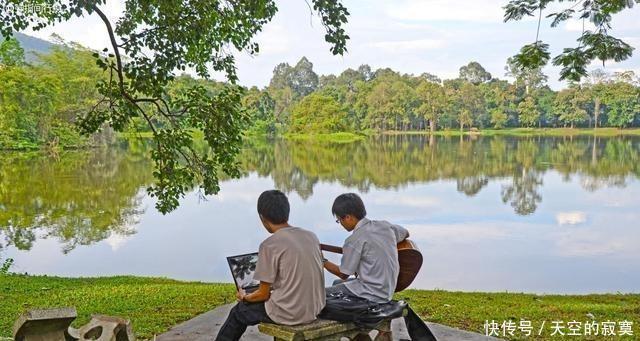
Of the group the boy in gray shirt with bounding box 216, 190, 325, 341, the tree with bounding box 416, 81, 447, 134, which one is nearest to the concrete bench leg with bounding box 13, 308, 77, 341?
the boy in gray shirt with bounding box 216, 190, 325, 341

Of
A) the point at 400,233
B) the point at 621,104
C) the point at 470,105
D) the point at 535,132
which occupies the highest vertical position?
the point at 621,104

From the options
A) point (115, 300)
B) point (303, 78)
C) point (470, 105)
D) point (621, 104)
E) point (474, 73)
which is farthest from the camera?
point (303, 78)

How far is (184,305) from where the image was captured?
200 inches

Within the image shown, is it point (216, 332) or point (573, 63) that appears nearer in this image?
point (216, 332)

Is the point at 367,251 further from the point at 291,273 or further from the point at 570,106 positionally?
the point at 570,106

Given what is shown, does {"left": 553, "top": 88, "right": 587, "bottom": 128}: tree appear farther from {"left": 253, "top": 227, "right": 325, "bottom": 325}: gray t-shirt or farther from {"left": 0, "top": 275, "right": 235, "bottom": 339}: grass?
{"left": 253, "top": 227, "right": 325, "bottom": 325}: gray t-shirt

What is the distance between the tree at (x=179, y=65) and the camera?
479 centimetres

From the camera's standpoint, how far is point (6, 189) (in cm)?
1880

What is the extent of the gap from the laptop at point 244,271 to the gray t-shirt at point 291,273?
231 millimetres

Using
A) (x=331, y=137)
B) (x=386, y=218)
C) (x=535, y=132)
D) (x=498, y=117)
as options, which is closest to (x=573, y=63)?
(x=386, y=218)

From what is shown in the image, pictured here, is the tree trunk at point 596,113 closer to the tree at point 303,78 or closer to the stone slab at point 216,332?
the tree at point 303,78

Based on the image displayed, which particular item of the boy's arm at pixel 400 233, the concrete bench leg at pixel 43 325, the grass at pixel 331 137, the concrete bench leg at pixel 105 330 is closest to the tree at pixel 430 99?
the grass at pixel 331 137

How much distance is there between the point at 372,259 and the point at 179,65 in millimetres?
2817

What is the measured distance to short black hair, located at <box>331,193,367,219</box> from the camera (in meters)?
2.91
